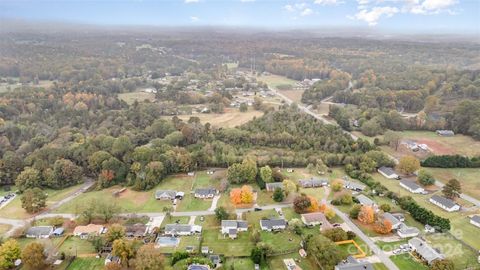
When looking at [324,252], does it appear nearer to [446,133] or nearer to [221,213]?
[221,213]

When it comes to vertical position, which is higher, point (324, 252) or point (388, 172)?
point (324, 252)

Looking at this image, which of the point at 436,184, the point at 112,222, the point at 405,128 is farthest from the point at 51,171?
the point at 405,128

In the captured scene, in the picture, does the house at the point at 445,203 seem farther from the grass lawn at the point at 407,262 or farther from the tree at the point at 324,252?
the tree at the point at 324,252

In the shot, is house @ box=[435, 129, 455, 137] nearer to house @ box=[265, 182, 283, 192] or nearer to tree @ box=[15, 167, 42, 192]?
house @ box=[265, 182, 283, 192]

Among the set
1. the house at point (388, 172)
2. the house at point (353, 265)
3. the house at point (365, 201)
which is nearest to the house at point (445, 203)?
the house at point (388, 172)

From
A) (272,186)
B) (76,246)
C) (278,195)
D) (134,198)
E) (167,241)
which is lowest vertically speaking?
(134,198)

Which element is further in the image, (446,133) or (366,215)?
(446,133)

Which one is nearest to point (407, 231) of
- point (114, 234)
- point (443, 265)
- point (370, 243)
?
point (370, 243)

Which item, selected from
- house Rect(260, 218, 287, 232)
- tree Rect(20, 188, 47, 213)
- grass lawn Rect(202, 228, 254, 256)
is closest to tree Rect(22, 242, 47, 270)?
→ tree Rect(20, 188, 47, 213)
